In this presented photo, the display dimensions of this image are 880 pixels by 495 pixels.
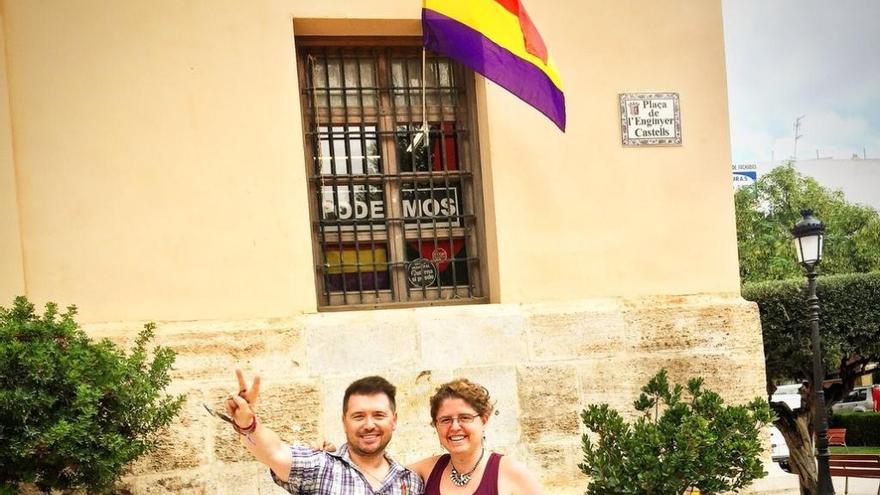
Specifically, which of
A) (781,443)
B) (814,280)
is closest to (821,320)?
(814,280)

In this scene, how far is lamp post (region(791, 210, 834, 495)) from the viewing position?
1192cm

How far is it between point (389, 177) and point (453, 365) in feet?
3.76

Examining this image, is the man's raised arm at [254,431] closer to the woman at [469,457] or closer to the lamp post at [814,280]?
the woman at [469,457]

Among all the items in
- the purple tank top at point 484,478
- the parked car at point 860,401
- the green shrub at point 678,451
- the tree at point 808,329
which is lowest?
the parked car at point 860,401

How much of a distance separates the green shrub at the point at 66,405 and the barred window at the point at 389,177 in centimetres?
146

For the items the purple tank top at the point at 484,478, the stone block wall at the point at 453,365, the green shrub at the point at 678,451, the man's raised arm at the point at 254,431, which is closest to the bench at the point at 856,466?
the stone block wall at the point at 453,365

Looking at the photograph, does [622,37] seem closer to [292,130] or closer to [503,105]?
[503,105]

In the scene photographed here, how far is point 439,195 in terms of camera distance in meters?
5.71

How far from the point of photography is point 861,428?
27.3 m

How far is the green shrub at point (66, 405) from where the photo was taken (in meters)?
3.89

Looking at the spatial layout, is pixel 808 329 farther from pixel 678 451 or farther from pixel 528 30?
pixel 678 451

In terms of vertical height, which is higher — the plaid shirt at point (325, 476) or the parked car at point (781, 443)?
the plaid shirt at point (325, 476)

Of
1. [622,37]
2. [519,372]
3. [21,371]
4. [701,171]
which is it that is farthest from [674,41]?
[21,371]

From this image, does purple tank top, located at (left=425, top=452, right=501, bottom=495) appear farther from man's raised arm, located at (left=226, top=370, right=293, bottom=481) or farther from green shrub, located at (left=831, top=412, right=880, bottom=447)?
green shrub, located at (left=831, top=412, right=880, bottom=447)
